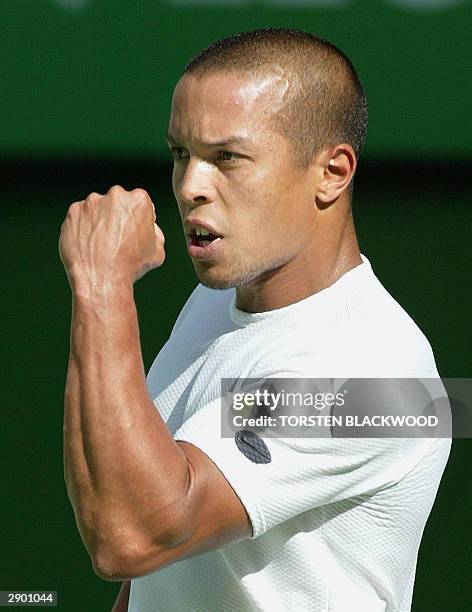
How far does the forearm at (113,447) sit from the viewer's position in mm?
1682

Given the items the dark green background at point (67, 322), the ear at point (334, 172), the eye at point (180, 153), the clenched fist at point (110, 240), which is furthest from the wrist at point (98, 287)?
the dark green background at point (67, 322)

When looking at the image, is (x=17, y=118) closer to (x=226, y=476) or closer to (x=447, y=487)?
(x=447, y=487)

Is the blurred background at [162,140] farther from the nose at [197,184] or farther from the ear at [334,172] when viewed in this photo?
the nose at [197,184]

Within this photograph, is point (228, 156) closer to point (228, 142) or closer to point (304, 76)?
point (228, 142)

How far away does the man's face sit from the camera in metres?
2.00

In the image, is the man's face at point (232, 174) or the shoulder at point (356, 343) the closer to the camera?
the shoulder at point (356, 343)

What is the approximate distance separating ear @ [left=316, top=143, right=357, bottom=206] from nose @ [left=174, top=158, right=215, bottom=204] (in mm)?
199

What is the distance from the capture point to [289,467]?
5.98 feet

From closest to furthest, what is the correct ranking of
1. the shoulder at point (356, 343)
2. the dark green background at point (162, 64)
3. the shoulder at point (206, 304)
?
the shoulder at point (356, 343), the shoulder at point (206, 304), the dark green background at point (162, 64)

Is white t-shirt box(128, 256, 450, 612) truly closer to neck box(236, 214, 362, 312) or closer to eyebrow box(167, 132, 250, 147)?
neck box(236, 214, 362, 312)

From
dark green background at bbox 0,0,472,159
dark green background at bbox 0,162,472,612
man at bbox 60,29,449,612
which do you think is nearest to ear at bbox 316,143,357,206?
man at bbox 60,29,449,612

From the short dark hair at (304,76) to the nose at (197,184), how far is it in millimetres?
140

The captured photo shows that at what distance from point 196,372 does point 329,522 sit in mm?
359

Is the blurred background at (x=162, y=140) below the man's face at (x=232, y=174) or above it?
above
